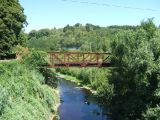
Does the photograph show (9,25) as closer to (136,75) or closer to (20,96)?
(20,96)

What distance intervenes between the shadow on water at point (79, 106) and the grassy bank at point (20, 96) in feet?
17.2

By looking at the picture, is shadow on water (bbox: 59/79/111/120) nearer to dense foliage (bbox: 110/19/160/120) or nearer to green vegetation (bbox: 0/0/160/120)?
green vegetation (bbox: 0/0/160/120)

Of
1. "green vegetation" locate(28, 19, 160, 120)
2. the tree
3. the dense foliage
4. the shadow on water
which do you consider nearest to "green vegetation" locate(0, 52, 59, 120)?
the shadow on water

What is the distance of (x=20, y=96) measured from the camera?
3544cm

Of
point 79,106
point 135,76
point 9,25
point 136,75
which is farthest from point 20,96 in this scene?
point 79,106

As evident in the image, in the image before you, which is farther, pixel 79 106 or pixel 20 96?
pixel 79 106

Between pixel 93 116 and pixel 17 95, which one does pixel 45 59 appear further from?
pixel 17 95

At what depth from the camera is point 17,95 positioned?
114 feet

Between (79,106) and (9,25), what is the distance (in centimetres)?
1653

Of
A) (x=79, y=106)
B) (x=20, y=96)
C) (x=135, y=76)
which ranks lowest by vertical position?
(x=79, y=106)

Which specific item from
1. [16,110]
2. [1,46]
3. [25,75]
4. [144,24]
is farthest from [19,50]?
[16,110]

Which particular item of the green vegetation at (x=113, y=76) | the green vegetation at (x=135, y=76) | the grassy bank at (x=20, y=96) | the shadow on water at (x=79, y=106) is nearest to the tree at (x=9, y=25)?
the green vegetation at (x=113, y=76)

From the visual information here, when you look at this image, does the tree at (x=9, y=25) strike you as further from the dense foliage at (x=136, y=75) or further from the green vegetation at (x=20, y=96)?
the dense foliage at (x=136, y=75)

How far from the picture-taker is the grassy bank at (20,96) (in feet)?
96.9
